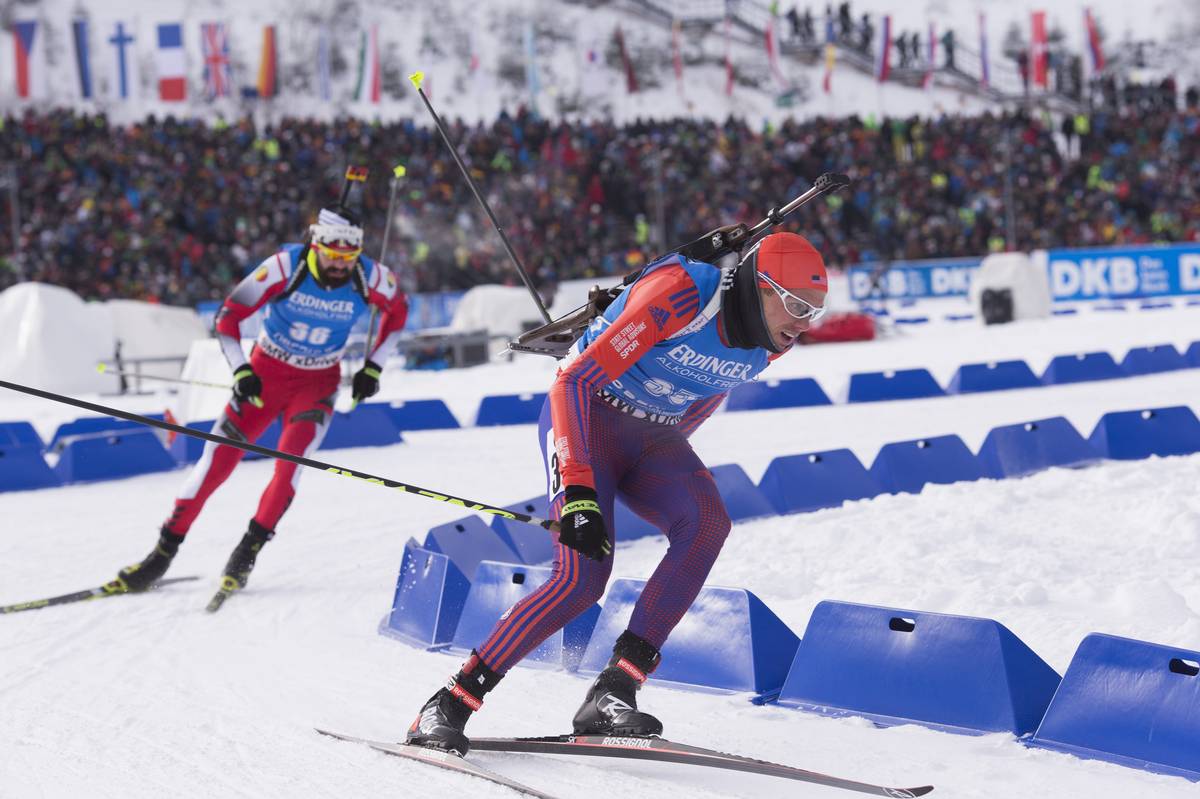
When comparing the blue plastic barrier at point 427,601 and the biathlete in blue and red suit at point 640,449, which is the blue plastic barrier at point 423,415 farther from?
the biathlete in blue and red suit at point 640,449

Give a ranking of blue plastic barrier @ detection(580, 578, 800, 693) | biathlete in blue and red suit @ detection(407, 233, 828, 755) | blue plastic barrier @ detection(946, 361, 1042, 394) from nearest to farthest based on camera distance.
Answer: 1. biathlete in blue and red suit @ detection(407, 233, 828, 755)
2. blue plastic barrier @ detection(580, 578, 800, 693)
3. blue plastic barrier @ detection(946, 361, 1042, 394)

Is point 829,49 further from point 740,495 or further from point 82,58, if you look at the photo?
point 740,495

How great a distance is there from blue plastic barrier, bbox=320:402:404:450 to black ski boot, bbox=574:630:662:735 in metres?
8.92

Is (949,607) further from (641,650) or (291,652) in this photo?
(291,652)

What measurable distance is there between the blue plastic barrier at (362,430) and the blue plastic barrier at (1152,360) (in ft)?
28.9

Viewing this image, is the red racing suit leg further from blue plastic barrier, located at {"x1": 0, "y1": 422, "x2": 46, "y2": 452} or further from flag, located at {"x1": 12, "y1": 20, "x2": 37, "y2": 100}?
flag, located at {"x1": 12, "y1": 20, "x2": 37, "y2": 100}

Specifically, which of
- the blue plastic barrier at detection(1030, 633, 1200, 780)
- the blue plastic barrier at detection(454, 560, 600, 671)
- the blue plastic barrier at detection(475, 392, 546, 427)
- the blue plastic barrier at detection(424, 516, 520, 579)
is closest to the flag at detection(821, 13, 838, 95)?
the blue plastic barrier at detection(475, 392, 546, 427)

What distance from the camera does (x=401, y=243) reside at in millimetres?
29516

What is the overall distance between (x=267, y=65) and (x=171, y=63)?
648 cm

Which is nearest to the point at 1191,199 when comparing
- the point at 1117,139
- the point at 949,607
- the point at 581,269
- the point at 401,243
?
the point at 1117,139

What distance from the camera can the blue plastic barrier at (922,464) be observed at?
887 centimetres

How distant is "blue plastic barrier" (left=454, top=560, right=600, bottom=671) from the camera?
5.15 meters

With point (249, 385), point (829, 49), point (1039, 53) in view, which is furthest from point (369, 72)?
point (249, 385)

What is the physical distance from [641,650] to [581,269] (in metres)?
25.6
